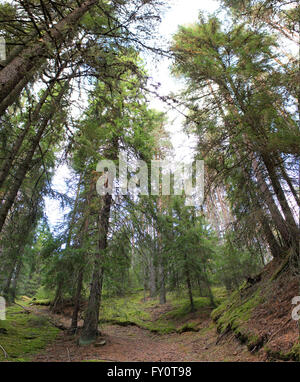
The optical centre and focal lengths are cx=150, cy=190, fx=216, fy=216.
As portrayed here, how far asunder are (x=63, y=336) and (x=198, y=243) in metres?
7.48

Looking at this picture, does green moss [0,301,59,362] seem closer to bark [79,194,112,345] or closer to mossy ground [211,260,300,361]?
bark [79,194,112,345]

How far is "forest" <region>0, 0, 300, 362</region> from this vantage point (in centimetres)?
389

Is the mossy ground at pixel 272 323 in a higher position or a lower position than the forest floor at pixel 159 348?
higher

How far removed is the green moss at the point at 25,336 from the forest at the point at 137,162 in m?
0.08

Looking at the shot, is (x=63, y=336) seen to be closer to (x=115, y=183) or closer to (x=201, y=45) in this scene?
(x=115, y=183)

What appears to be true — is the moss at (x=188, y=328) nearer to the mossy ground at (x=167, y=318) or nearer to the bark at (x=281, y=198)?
the mossy ground at (x=167, y=318)

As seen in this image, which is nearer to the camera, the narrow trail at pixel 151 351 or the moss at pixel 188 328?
the narrow trail at pixel 151 351

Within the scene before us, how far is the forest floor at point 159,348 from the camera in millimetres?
5191

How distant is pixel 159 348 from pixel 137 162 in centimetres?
663

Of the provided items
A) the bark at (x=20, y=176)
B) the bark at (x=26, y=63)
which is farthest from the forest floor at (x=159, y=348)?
the bark at (x=26, y=63)

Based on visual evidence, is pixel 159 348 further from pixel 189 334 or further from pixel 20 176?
pixel 20 176

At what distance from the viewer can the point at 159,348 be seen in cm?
761

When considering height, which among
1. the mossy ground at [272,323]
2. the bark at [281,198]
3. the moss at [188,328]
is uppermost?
the bark at [281,198]

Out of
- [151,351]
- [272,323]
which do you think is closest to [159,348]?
[151,351]
